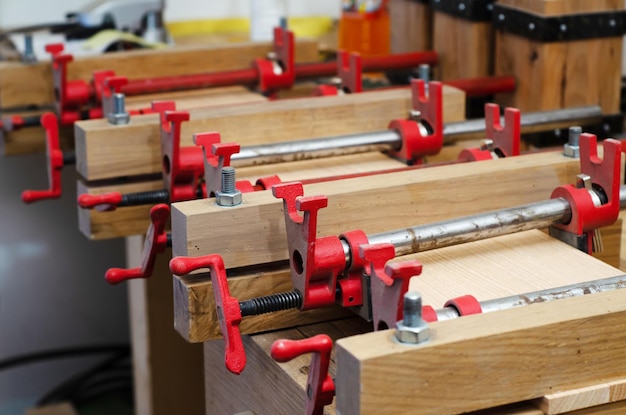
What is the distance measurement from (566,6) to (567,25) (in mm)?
34

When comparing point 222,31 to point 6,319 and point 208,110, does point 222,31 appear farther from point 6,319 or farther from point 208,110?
point 208,110

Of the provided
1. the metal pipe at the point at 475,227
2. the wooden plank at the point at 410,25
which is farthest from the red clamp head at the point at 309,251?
the wooden plank at the point at 410,25

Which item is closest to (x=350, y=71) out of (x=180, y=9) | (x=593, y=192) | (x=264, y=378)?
(x=593, y=192)

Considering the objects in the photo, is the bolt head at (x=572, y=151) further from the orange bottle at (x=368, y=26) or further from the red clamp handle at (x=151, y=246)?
the orange bottle at (x=368, y=26)

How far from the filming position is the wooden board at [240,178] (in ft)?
4.82

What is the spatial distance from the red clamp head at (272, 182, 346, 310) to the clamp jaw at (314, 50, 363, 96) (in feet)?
2.41

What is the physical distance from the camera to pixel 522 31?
73.6 inches

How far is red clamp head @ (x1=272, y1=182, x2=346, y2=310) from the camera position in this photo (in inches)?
41.6

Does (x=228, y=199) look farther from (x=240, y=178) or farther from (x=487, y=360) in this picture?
(x=487, y=360)

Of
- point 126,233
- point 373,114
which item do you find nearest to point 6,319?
point 126,233

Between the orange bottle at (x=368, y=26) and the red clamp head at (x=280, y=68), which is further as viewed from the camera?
the orange bottle at (x=368, y=26)

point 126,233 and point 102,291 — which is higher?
point 126,233

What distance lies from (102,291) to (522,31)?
165 centimetres

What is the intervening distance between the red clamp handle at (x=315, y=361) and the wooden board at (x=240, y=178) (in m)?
0.47
